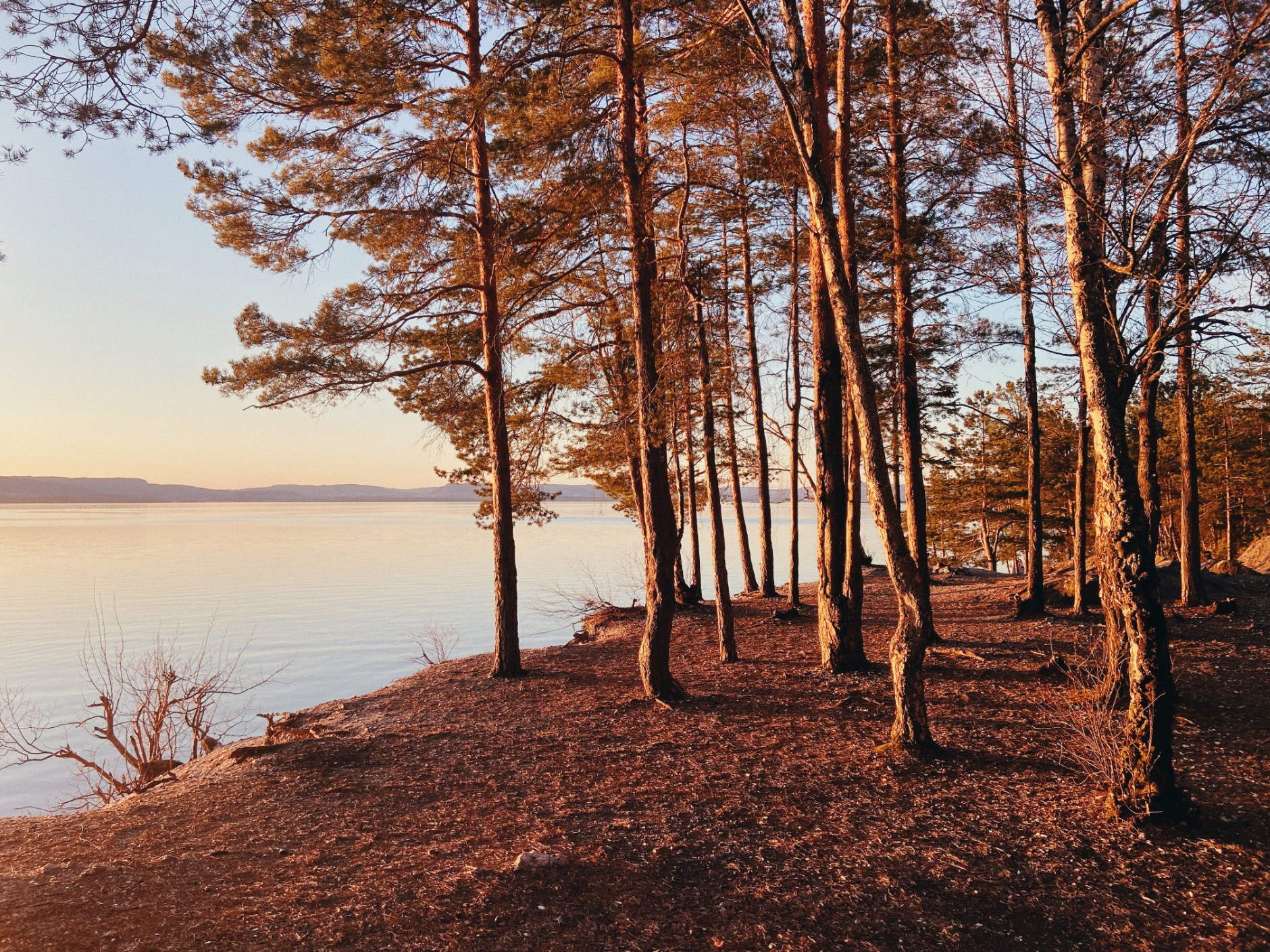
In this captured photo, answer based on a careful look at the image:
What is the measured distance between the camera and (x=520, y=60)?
6836 millimetres

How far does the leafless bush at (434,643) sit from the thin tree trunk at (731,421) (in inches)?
278

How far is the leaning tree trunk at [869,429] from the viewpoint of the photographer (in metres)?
5.59

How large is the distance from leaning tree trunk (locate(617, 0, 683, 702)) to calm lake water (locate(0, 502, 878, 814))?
6864 mm

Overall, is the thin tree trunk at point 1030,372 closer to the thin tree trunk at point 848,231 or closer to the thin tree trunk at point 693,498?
the thin tree trunk at point 848,231

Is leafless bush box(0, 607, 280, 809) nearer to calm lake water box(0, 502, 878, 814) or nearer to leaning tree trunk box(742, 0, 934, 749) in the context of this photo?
calm lake water box(0, 502, 878, 814)

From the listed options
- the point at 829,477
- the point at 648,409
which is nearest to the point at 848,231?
the point at 829,477

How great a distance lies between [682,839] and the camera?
4.45 metres

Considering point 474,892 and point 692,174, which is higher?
point 692,174

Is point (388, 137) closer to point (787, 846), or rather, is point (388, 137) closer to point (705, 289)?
point (705, 289)

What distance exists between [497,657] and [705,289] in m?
6.13

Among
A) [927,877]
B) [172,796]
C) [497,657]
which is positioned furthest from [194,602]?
[927,877]

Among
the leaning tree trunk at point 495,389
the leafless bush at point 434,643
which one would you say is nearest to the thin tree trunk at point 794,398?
the leaning tree trunk at point 495,389

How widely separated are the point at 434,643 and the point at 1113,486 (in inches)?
581

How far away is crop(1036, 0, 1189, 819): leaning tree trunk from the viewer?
14.1 feet
